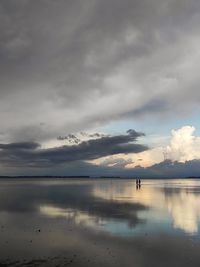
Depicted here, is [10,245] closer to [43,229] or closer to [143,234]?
[43,229]

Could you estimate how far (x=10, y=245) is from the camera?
91.2ft

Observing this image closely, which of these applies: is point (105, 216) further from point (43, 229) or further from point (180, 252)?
point (180, 252)

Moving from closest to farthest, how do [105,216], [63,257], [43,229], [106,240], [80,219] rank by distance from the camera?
[63,257] < [106,240] < [43,229] < [80,219] < [105,216]

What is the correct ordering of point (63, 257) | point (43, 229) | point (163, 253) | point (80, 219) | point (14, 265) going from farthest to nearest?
point (80, 219)
point (43, 229)
point (163, 253)
point (63, 257)
point (14, 265)

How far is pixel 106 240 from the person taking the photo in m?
30.3

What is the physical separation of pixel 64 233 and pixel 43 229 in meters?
3.17

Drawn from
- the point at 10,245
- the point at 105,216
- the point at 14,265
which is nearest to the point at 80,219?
the point at 105,216

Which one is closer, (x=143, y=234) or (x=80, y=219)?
(x=143, y=234)

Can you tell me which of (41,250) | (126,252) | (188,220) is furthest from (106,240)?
(188,220)

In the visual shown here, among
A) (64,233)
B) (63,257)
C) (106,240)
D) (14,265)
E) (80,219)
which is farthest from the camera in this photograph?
(80,219)

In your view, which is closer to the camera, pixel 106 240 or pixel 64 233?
pixel 106 240

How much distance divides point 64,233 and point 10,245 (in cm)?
653

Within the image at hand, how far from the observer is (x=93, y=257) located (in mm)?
24531

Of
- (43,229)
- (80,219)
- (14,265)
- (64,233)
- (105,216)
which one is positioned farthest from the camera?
(105,216)
